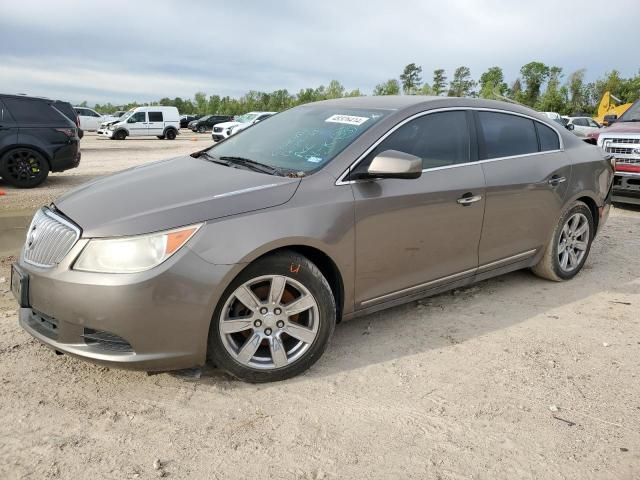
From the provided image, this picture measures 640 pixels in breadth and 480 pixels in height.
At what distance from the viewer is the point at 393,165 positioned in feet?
10.5

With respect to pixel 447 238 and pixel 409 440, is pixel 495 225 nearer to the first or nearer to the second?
pixel 447 238

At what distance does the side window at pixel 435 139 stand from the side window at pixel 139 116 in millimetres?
28954

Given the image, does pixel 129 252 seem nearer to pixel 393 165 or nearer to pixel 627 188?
pixel 393 165

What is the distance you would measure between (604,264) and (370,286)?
10.9ft

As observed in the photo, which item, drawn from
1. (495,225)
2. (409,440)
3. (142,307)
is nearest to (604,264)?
(495,225)

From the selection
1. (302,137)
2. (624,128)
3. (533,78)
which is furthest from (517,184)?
(533,78)

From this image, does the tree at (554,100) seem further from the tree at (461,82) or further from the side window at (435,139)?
the side window at (435,139)

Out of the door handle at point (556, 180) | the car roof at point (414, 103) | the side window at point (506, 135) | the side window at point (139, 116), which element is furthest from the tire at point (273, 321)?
the side window at point (139, 116)

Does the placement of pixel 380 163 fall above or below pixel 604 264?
above

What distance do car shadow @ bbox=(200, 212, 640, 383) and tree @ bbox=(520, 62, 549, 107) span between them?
239 feet

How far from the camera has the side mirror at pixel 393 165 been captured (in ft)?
10.4

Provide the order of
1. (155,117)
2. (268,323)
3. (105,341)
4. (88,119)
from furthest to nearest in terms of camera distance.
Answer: (88,119)
(155,117)
(268,323)
(105,341)

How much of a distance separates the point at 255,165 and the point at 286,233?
78 centimetres

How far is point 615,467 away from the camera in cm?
243
